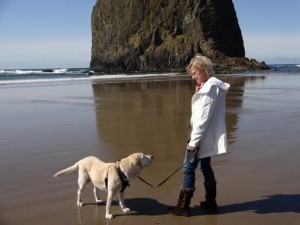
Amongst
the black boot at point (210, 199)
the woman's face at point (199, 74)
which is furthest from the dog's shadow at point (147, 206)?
the woman's face at point (199, 74)

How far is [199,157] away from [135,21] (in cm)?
6938

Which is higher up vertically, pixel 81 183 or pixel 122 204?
pixel 81 183

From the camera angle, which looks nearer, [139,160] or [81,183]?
[139,160]

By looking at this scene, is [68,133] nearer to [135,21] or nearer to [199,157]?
[199,157]

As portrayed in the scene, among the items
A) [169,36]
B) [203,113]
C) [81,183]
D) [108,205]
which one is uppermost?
[169,36]

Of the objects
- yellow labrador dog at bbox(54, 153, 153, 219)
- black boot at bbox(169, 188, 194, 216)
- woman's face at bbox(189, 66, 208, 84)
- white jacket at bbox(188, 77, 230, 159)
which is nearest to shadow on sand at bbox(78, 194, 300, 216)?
black boot at bbox(169, 188, 194, 216)

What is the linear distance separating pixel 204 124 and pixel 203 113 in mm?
128

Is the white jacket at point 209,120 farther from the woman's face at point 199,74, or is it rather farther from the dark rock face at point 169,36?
the dark rock face at point 169,36

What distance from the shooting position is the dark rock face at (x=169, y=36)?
6219 cm

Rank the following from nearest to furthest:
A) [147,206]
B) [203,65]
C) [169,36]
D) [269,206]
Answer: [203,65]
[269,206]
[147,206]
[169,36]

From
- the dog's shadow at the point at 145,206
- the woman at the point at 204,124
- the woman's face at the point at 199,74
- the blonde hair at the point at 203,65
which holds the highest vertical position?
the blonde hair at the point at 203,65

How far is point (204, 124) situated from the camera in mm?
4594

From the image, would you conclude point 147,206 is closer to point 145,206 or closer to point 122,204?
point 145,206

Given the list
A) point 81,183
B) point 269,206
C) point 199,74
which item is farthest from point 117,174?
point 269,206
